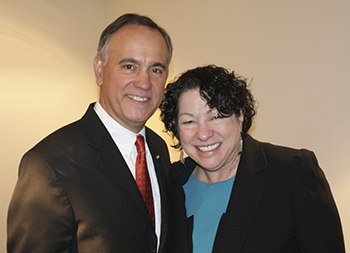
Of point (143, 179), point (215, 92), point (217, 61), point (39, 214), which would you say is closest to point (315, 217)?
point (215, 92)

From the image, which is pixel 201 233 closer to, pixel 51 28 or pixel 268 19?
pixel 268 19

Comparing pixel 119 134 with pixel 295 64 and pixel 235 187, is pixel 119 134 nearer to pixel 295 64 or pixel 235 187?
pixel 235 187

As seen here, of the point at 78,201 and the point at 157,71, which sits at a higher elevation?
the point at 157,71

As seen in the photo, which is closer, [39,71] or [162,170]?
[162,170]

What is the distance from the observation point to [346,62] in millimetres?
2039

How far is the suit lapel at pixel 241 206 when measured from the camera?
4.40 feet

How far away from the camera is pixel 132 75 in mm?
1569

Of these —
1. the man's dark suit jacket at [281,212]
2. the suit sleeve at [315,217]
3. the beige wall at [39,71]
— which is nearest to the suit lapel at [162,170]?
the man's dark suit jacket at [281,212]

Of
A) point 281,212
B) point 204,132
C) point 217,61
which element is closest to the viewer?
point 281,212

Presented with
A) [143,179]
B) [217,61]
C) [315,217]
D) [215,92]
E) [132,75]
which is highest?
[217,61]

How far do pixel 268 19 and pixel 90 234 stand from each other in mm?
2113

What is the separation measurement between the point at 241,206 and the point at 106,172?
26.8 inches

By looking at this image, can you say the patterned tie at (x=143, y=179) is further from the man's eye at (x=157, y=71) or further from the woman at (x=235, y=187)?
the man's eye at (x=157, y=71)

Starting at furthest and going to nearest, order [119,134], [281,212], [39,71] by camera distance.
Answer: [39,71], [119,134], [281,212]
